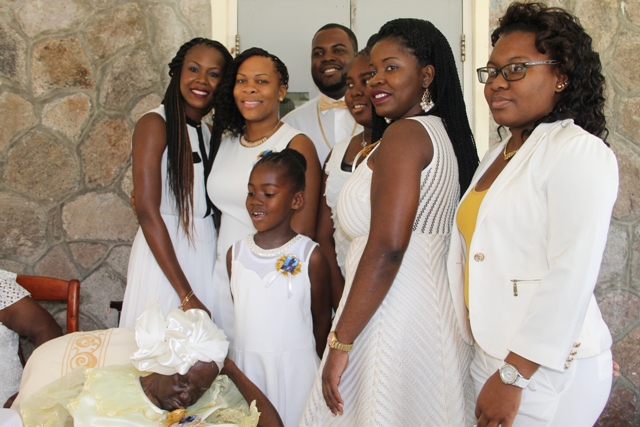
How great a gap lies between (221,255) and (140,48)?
191cm

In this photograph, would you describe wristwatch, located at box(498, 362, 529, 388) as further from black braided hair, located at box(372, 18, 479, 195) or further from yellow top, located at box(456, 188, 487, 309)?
black braided hair, located at box(372, 18, 479, 195)

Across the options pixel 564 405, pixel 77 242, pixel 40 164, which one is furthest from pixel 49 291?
pixel 564 405

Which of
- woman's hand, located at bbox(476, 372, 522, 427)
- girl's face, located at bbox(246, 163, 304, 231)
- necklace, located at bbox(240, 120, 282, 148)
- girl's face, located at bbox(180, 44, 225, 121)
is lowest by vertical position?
woman's hand, located at bbox(476, 372, 522, 427)

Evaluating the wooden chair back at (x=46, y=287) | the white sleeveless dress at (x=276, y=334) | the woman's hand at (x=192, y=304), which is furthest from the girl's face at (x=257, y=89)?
the wooden chair back at (x=46, y=287)

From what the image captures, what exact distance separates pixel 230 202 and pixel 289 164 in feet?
1.34

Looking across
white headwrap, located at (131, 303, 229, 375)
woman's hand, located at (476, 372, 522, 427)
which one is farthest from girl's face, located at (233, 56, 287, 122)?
woman's hand, located at (476, 372, 522, 427)

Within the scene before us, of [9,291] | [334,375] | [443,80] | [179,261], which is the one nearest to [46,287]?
[9,291]

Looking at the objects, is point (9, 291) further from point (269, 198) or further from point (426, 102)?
point (426, 102)

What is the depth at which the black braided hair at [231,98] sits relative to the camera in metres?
3.08

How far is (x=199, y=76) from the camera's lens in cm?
312

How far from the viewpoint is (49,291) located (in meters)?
3.43

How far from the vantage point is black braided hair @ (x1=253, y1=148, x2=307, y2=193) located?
269cm

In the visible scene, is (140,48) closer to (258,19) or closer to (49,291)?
(258,19)

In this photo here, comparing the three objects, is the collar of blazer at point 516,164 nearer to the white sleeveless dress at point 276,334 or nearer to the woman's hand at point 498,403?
the woman's hand at point 498,403
